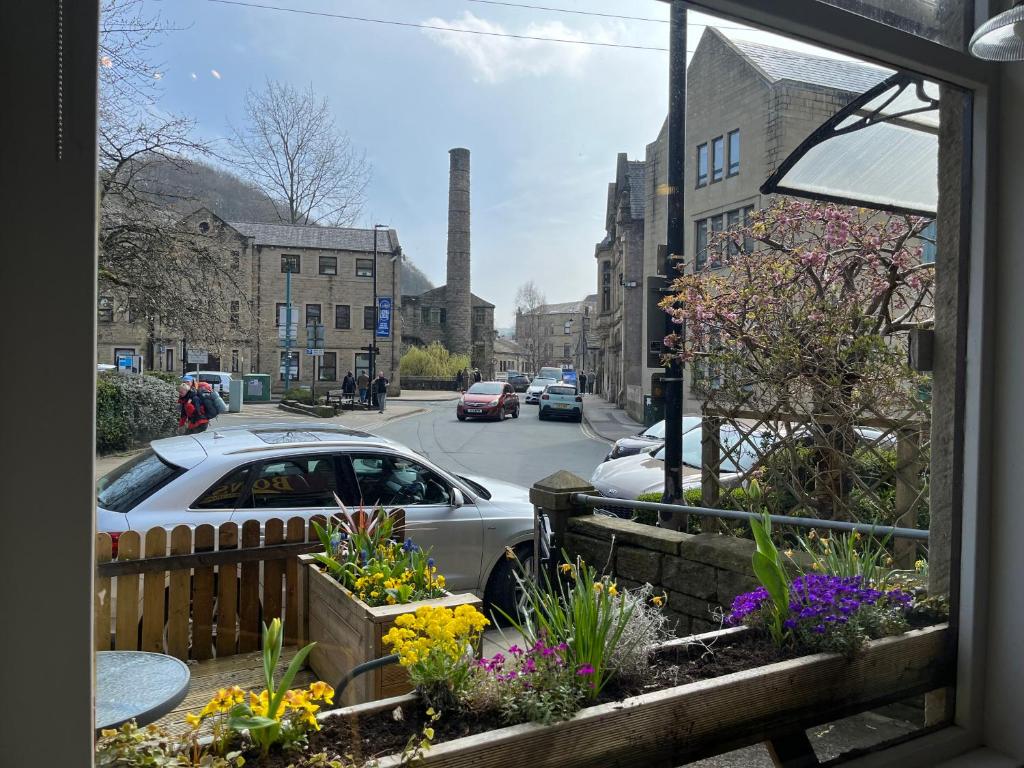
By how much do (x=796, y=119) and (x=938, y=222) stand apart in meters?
2.45

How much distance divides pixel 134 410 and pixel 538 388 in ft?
45.6

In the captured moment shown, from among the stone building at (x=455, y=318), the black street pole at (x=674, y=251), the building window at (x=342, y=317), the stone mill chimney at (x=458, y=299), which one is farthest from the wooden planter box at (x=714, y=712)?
the stone mill chimney at (x=458, y=299)

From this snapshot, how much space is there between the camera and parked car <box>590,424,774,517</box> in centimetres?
511

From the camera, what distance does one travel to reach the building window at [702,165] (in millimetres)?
6922

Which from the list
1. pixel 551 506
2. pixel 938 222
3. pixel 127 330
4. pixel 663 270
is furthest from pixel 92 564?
pixel 663 270

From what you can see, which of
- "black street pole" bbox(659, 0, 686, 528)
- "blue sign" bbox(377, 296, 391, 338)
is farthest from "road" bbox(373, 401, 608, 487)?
"black street pole" bbox(659, 0, 686, 528)

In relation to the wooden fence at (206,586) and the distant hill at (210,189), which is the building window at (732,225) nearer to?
the distant hill at (210,189)

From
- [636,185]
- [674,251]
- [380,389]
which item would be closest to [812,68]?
[674,251]

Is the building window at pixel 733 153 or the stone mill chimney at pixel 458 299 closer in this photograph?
the building window at pixel 733 153

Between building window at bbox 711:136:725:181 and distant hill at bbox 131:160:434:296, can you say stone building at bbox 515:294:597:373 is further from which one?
distant hill at bbox 131:160:434:296

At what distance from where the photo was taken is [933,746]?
2361mm

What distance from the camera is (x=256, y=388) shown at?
611 cm

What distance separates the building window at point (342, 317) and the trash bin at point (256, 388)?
766mm

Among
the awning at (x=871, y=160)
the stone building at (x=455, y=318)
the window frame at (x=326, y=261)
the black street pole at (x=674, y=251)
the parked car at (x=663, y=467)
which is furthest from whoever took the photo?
the stone building at (x=455, y=318)
